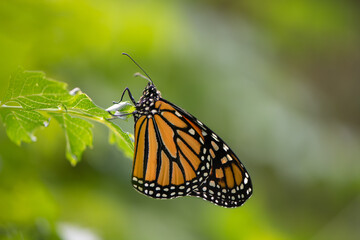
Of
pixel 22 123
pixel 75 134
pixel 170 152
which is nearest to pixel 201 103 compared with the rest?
pixel 170 152

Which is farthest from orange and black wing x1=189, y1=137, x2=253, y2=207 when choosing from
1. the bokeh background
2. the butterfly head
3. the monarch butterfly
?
the bokeh background

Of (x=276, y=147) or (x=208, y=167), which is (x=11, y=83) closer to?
(x=208, y=167)

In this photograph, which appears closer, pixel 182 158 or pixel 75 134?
pixel 75 134

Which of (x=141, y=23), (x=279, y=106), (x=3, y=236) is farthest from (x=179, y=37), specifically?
(x=3, y=236)

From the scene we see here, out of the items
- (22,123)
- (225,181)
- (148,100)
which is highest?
(148,100)

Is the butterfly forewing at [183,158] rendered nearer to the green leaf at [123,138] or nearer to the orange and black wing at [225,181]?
the orange and black wing at [225,181]

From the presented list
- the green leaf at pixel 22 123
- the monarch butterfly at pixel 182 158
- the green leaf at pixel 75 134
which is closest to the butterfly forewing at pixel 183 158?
the monarch butterfly at pixel 182 158

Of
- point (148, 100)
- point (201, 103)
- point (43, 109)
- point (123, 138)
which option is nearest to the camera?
point (43, 109)

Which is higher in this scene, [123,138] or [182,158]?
[182,158]

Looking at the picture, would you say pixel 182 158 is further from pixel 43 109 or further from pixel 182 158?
pixel 43 109
